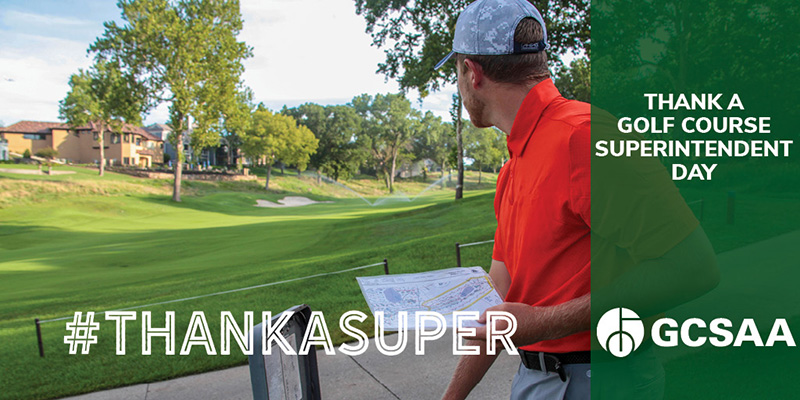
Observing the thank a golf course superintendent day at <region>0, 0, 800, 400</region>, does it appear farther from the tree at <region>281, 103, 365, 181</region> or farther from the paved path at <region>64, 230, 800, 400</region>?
the tree at <region>281, 103, 365, 181</region>

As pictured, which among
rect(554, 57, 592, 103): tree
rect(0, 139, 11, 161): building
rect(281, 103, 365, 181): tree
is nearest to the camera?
rect(554, 57, 592, 103): tree

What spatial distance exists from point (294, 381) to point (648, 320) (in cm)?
99

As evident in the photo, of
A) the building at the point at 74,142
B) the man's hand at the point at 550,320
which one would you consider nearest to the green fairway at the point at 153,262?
the man's hand at the point at 550,320

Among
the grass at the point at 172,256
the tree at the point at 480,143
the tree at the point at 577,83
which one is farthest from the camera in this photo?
the tree at the point at 480,143

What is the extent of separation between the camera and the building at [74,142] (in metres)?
78.4

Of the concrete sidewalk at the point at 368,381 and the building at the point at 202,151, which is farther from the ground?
the building at the point at 202,151

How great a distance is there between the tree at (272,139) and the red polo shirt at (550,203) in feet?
212

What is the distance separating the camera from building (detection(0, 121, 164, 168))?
257 ft

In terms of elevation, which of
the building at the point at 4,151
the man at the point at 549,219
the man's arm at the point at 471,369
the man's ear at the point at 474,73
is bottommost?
the man's arm at the point at 471,369

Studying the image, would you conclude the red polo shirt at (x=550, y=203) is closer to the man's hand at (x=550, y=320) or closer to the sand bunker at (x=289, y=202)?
the man's hand at (x=550, y=320)

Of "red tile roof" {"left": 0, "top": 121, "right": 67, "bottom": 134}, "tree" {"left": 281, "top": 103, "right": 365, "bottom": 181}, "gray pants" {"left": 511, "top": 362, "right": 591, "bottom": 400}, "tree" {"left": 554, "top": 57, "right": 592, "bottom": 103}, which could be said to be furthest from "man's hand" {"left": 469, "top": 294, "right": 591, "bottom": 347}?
"red tile roof" {"left": 0, "top": 121, "right": 67, "bottom": 134}

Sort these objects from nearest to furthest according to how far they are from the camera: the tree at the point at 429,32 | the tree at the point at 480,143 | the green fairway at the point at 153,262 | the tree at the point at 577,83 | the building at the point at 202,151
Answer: the green fairway at the point at 153,262, the tree at the point at 429,32, the tree at the point at 577,83, the tree at the point at 480,143, the building at the point at 202,151

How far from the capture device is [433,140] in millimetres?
92562

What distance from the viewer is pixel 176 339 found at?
7246 millimetres
